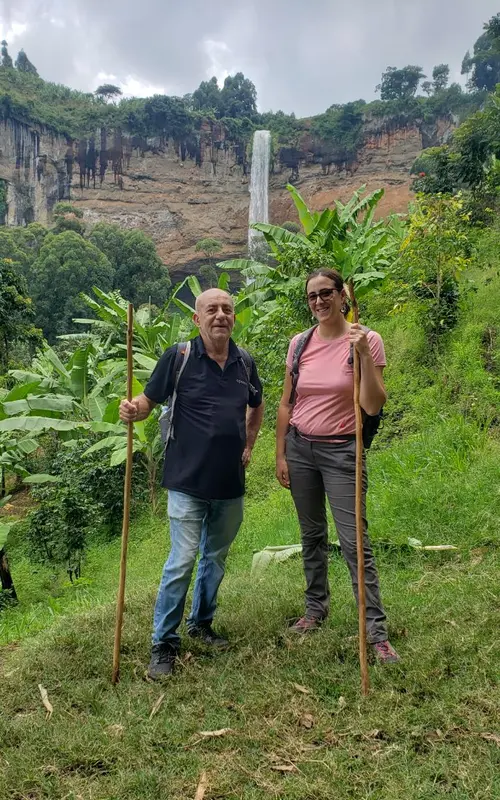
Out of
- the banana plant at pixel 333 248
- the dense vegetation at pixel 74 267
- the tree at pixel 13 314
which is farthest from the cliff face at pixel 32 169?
the banana plant at pixel 333 248

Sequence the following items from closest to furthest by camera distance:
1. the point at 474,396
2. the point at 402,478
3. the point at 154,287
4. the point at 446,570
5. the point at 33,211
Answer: the point at 446,570 → the point at 402,478 → the point at 474,396 → the point at 154,287 → the point at 33,211

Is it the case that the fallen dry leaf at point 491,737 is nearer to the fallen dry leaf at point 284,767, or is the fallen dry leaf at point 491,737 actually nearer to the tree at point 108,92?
the fallen dry leaf at point 284,767

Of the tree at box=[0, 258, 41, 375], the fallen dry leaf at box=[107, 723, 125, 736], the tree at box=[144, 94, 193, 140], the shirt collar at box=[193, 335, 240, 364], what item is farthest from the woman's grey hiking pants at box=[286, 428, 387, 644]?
the tree at box=[144, 94, 193, 140]

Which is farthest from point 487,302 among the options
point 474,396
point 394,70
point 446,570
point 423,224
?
point 394,70

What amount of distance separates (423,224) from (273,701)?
19.4 feet

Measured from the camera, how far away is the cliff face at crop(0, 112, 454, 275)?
4259 cm

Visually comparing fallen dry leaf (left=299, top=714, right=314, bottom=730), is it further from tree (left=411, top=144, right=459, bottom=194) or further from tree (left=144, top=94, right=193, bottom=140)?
tree (left=144, top=94, right=193, bottom=140)

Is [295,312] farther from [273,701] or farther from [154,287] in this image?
[154,287]

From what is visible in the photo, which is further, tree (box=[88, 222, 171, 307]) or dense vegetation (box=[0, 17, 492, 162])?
dense vegetation (box=[0, 17, 492, 162])

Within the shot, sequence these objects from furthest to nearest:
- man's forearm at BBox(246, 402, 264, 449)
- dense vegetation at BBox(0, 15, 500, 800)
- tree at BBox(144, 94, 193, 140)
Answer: tree at BBox(144, 94, 193, 140), man's forearm at BBox(246, 402, 264, 449), dense vegetation at BBox(0, 15, 500, 800)

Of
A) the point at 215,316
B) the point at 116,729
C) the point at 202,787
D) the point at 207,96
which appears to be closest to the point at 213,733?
the point at 202,787

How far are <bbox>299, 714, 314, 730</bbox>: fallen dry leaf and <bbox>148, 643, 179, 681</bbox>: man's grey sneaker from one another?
0.67 metres

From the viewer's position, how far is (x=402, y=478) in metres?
4.53

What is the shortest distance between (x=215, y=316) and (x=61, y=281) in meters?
24.8
